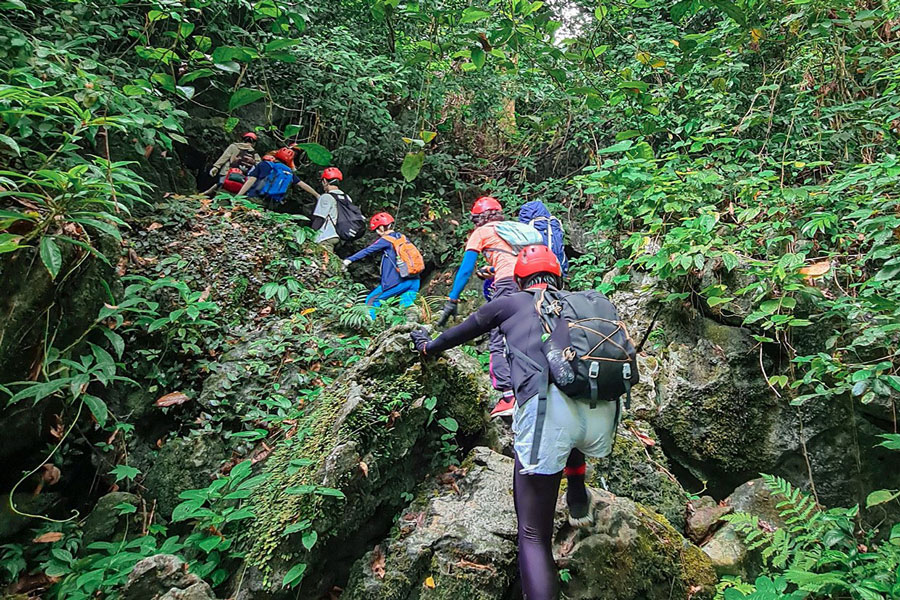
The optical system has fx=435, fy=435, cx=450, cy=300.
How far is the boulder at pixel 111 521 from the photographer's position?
10.2ft

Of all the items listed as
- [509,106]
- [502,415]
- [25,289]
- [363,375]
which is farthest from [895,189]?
[509,106]

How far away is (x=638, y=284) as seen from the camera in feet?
19.5

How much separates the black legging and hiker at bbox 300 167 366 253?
21.5 ft

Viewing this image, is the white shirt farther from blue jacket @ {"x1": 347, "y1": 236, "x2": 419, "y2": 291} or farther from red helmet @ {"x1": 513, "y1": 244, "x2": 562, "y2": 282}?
red helmet @ {"x1": 513, "y1": 244, "x2": 562, "y2": 282}

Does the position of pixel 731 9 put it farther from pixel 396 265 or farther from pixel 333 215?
pixel 333 215

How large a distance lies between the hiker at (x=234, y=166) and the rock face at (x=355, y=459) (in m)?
5.51

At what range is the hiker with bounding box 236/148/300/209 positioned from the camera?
783 centimetres

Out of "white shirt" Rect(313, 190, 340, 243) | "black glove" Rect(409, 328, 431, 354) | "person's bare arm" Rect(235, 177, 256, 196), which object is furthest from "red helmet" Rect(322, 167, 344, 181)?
"black glove" Rect(409, 328, 431, 354)

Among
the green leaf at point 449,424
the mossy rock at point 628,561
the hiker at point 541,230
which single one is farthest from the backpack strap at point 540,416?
the hiker at point 541,230

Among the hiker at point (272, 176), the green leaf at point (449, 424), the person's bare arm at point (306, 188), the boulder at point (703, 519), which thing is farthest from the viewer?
the person's bare arm at point (306, 188)

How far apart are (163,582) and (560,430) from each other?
250 centimetres

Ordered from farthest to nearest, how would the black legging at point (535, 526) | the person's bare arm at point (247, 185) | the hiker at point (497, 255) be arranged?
the person's bare arm at point (247, 185) → the hiker at point (497, 255) → the black legging at point (535, 526)

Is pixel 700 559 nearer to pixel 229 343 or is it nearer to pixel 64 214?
pixel 229 343

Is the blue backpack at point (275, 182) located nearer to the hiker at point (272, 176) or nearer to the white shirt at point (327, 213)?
the hiker at point (272, 176)
